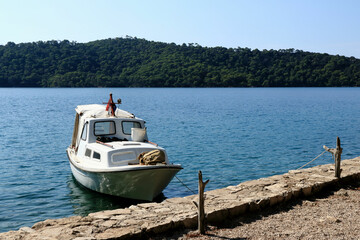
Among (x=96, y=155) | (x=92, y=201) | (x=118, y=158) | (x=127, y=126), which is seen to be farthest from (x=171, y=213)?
(x=127, y=126)

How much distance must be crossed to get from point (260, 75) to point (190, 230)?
159784 millimetres

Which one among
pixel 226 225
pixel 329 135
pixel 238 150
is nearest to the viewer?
pixel 226 225

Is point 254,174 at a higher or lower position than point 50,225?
lower

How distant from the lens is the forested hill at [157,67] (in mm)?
148375

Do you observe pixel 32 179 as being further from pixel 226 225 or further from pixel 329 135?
pixel 329 135

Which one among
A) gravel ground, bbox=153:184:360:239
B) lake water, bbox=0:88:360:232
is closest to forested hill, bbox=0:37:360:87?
lake water, bbox=0:88:360:232

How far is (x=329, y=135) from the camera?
31859mm

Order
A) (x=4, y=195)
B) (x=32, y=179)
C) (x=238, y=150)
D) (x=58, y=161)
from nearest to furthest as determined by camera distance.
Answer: (x=4, y=195), (x=32, y=179), (x=58, y=161), (x=238, y=150)

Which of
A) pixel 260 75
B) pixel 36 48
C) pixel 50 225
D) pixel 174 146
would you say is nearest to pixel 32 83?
pixel 36 48

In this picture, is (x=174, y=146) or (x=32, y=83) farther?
(x=32, y=83)

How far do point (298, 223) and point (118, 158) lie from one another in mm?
6810

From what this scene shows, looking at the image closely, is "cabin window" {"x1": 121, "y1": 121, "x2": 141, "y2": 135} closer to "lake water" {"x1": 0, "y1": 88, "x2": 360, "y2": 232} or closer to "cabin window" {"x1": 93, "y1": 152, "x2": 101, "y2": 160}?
"cabin window" {"x1": 93, "y1": 152, "x2": 101, "y2": 160}

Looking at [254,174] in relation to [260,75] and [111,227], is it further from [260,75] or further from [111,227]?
[260,75]

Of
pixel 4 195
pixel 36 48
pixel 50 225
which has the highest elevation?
pixel 36 48
